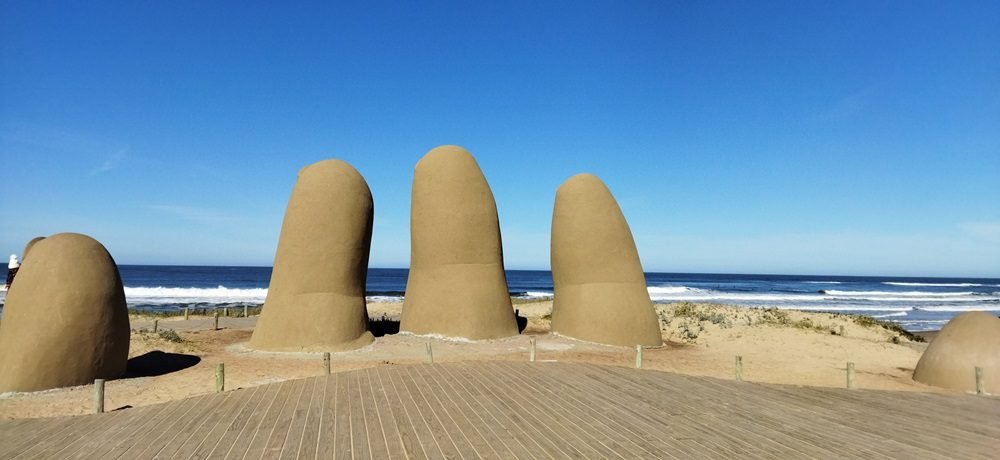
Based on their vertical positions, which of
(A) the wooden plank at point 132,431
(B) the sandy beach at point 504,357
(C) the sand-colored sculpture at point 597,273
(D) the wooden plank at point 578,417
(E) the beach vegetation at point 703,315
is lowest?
(B) the sandy beach at point 504,357

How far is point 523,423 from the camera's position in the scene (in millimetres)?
6469

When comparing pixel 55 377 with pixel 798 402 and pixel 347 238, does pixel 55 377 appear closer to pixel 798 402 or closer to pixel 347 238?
pixel 347 238

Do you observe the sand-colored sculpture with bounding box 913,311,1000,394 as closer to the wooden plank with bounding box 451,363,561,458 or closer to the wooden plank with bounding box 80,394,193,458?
the wooden plank with bounding box 451,363,561,458

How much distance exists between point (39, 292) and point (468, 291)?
11.0 meters

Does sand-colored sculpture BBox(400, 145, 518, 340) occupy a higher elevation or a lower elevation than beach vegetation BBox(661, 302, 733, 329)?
higher

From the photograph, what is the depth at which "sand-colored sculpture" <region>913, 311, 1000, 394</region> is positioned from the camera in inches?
506

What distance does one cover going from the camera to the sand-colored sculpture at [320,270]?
52.6ft

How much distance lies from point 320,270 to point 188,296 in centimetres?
4596

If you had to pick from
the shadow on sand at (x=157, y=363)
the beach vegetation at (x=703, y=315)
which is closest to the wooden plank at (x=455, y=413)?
the shadow on sand at (x=157, y=363)

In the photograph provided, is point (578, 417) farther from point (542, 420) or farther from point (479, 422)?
point (479, 422)

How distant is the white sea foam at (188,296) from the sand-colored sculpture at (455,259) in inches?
1444

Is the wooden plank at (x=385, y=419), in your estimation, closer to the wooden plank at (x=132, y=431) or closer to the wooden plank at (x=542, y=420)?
the wooden plank at (x=542, y=420)

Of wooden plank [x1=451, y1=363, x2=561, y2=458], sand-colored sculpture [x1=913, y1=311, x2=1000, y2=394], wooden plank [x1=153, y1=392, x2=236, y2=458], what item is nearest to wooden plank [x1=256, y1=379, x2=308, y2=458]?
wooden plank [x1=153, y1=392, x2=236, y2=458]

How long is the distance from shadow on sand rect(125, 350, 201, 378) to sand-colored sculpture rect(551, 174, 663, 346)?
11.8 meters
